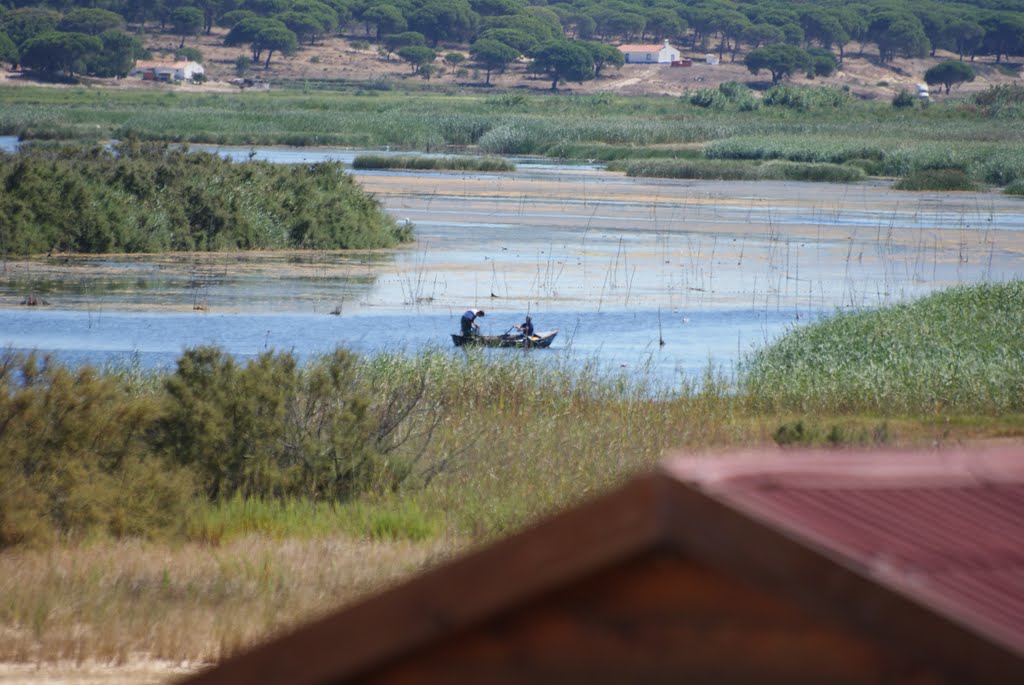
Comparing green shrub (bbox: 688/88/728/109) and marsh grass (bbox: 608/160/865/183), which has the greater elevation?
green shrub (bbox: 688/88/728/109)

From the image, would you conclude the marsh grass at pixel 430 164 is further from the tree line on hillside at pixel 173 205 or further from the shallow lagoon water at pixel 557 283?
the tree line on hillside at pixel 173 205

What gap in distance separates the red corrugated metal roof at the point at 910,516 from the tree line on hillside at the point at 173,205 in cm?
2908

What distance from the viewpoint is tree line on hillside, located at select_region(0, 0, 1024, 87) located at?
479ft

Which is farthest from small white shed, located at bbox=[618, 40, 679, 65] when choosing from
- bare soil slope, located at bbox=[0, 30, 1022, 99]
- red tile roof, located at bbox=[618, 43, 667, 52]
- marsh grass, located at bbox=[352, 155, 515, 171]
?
marsh grass, located at bbox=[352, 155, 515, 171]

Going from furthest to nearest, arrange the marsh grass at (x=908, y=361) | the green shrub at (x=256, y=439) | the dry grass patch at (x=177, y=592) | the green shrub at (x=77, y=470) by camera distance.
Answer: the marsh grass at (x=908, y=361), the green shrub at (x=256, y=439), the green shrub at (x=77, y=470), the dry grass patch at (x=177, y=592)

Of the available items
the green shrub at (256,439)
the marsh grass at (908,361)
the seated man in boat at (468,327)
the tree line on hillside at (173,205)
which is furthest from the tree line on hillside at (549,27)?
the green shrub at (256,439)

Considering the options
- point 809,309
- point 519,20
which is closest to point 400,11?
point 519,20

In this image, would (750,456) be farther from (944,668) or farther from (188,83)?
(188,83)

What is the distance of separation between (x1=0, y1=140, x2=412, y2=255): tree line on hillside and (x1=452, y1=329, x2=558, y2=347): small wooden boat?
13494mm

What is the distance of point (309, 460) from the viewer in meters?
10.8

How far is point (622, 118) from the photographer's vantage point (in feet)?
298

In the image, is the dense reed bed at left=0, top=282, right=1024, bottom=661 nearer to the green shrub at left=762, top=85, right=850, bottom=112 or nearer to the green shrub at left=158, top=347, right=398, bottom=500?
the green shrub at left=158, top=347, right=398, bottom=500

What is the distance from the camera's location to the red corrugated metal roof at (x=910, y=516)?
1.50 meters

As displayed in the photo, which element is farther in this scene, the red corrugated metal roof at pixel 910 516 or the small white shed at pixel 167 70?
the small white shed at pixel 167 70
